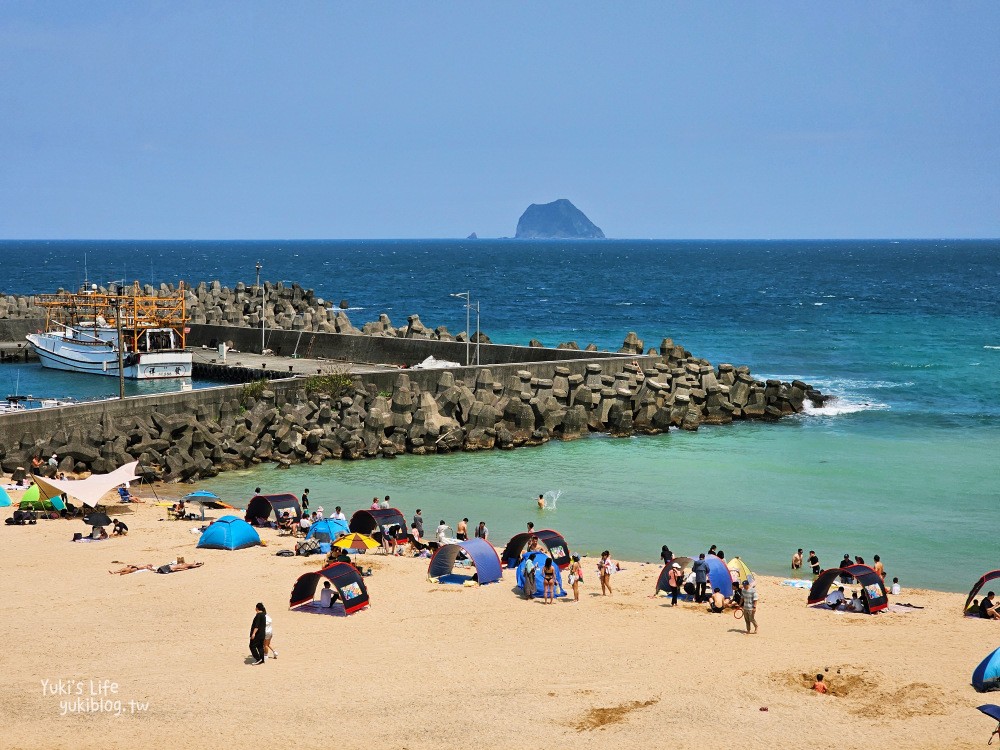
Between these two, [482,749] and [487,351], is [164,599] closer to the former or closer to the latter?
[482,749]

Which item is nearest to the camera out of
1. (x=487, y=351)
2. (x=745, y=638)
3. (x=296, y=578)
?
(x=745, y=638)

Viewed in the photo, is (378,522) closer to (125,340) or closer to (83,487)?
(83,487)

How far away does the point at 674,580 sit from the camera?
20.1 m

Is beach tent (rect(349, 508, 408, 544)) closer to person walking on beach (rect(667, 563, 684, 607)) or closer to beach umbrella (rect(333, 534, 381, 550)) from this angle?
beach umbrella (rect(333, 534, 381, 550))

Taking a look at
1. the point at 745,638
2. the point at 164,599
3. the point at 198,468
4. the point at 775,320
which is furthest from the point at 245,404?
the point at 775,320

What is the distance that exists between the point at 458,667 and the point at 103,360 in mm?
38941

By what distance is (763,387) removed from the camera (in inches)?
1651

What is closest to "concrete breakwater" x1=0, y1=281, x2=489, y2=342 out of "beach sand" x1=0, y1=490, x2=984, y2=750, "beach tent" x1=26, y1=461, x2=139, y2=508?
"beach tent" x1=26, y1=461, x2=139, y2=508

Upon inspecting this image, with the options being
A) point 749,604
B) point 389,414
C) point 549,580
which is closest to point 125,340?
point 389,414

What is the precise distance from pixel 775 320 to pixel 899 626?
67939 millimetres

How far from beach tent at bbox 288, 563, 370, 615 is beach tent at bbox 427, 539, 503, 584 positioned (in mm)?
2056

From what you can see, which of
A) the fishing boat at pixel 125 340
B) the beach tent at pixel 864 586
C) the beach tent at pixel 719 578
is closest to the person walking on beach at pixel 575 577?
the beach tent at pixel 719 578

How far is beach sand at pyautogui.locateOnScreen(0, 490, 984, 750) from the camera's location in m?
14.2

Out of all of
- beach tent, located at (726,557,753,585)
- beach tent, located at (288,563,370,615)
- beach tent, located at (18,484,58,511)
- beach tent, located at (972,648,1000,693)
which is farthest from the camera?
beach tent, located at (18,484,58,511)
